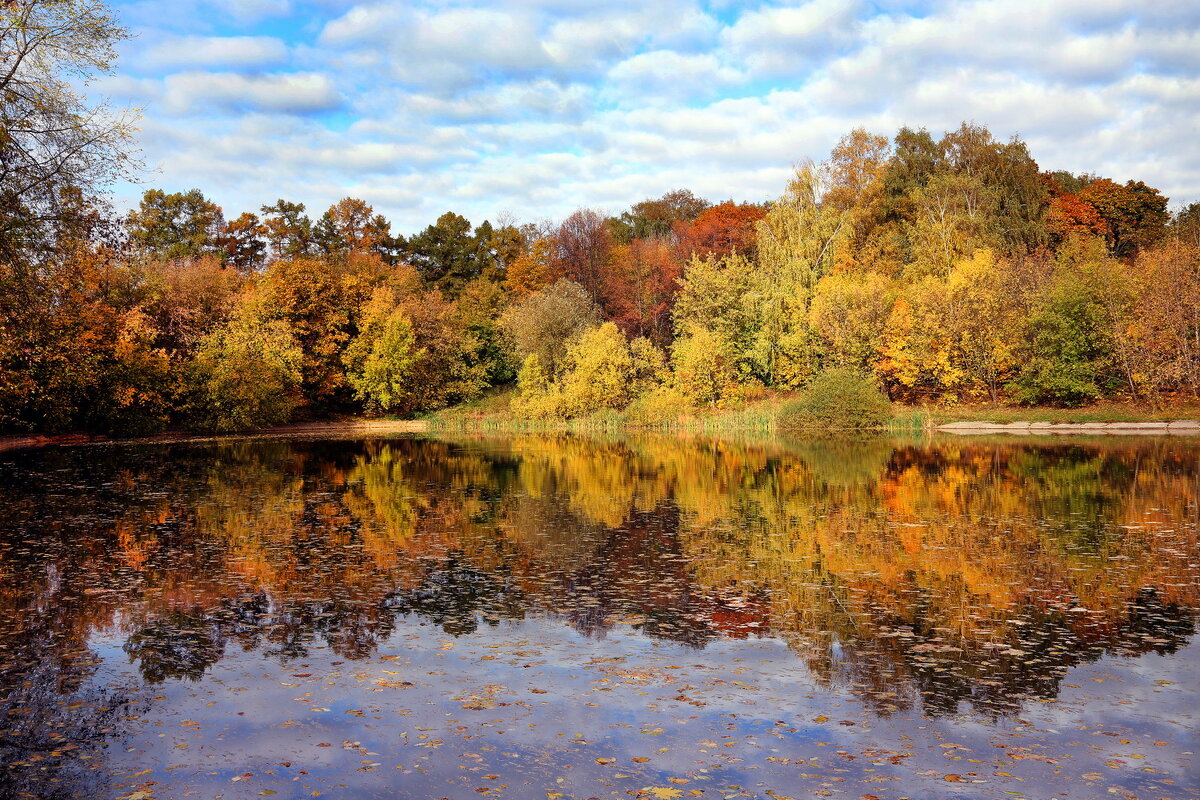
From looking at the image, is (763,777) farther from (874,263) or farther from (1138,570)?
(874,263)

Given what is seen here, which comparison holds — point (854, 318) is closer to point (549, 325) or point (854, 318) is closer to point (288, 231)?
point (549, 325)

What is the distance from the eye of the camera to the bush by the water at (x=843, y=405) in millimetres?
46938

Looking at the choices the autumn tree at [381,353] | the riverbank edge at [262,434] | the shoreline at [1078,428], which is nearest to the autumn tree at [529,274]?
Answer: the autumn tree at [381,353]

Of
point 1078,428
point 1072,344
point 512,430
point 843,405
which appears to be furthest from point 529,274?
point 1078,428

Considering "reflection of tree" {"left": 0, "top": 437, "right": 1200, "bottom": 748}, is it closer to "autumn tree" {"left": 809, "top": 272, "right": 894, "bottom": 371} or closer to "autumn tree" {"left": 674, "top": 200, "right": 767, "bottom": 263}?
"autumn tree" {"left": 809, "top": 272, "right": 894, "bottom": 371}

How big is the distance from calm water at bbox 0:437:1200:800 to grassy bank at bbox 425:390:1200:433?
92.8 feet

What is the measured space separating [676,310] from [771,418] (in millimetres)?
13239

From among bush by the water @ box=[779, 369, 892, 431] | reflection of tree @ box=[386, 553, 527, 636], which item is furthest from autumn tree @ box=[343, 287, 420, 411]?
reflection of tree @ box=[386, 553, 527, 636]

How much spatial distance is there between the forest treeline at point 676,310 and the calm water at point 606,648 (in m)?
17.6

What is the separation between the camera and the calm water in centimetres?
627

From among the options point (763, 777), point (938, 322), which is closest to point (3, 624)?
point (763, 777)

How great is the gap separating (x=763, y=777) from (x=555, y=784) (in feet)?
4.92

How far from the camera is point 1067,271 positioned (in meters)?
50.0

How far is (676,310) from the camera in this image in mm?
59656
